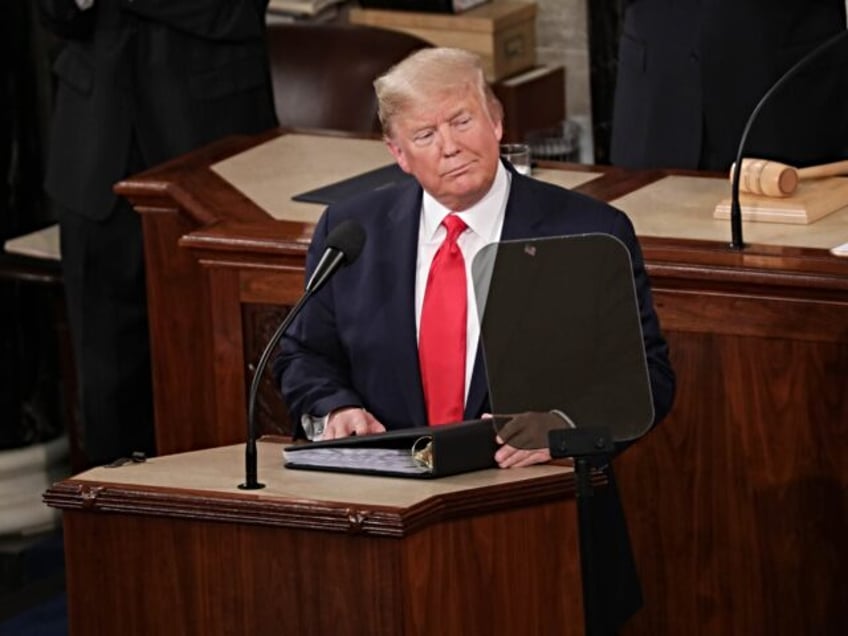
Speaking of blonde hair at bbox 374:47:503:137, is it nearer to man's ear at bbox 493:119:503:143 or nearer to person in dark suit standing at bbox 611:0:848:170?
man's ear at bbox 493:119:503:143

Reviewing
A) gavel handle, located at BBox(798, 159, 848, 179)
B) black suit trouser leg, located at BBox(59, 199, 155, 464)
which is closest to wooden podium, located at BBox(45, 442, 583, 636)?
gavel handle, located at BBox(798, 159, 848, 179)

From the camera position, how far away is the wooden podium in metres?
3.04

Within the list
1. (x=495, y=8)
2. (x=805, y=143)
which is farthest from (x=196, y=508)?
(x=495, y=8)

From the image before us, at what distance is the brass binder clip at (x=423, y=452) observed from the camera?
3.23 m

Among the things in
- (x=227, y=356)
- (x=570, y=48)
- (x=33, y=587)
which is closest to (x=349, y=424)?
(x=227, y=356)

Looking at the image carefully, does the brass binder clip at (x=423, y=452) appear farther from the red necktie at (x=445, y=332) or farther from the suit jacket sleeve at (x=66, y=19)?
the suit jacket sleeve at (x=66, y=19)

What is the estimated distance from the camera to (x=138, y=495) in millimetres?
3180

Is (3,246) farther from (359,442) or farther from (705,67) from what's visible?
(359,442)

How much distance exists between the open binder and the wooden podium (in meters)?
0.03

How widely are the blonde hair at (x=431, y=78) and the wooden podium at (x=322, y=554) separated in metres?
0.66

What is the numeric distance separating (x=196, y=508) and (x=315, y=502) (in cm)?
18

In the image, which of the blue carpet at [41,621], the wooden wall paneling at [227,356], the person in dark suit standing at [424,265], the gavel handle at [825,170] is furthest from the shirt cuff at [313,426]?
the blue carpet at [41,621]

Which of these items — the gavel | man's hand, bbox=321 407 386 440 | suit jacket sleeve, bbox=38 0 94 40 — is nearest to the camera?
man's hand, bbox=321 407 386 440

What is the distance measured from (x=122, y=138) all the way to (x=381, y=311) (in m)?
1.92
